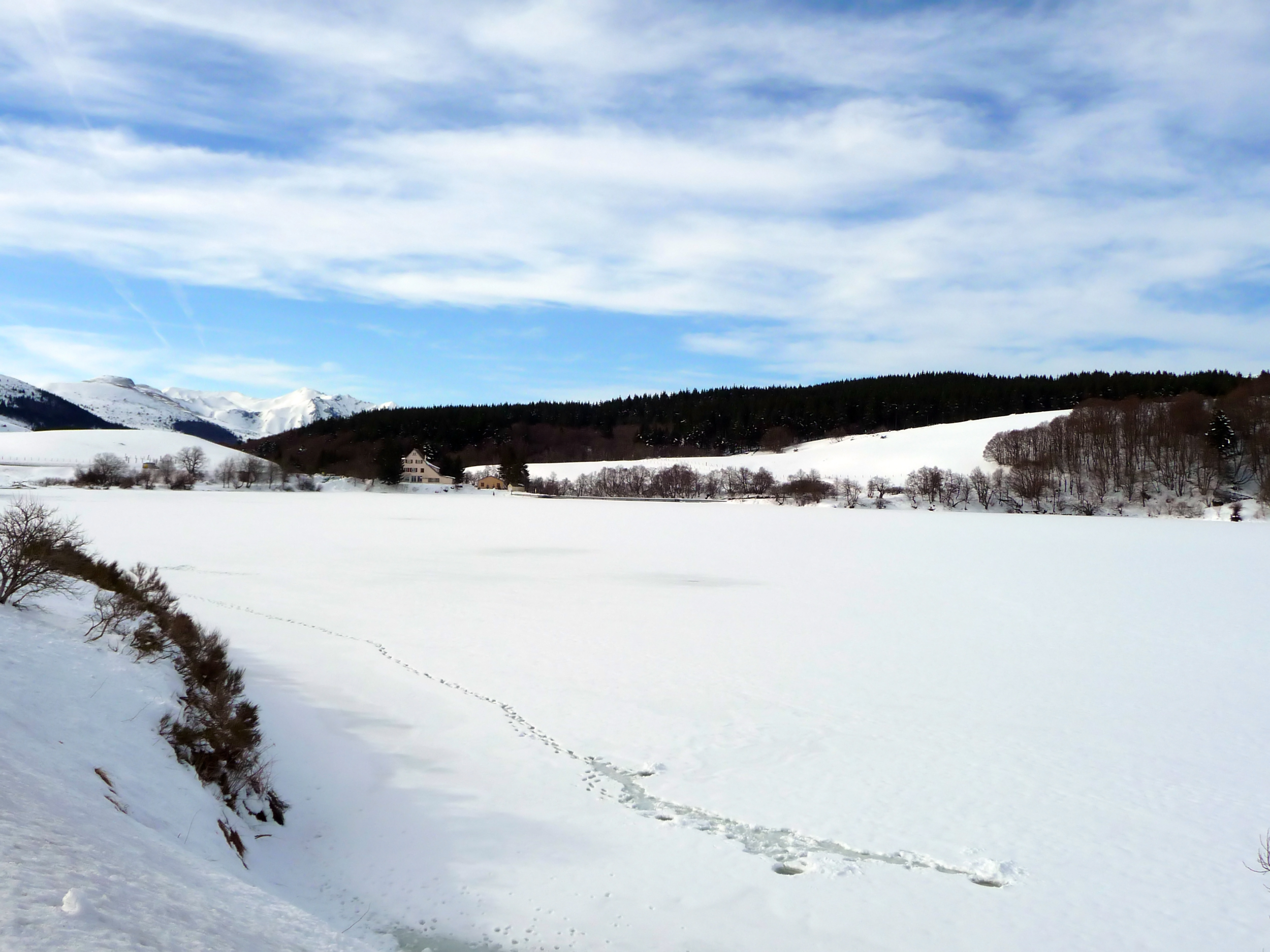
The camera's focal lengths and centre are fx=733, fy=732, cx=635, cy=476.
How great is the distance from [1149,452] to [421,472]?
110 m

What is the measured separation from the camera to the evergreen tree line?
76312 mm

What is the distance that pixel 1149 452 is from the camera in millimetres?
83125

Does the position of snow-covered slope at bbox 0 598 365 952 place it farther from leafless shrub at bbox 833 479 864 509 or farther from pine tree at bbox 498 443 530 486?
pine tree at bbox 498 443 530 486

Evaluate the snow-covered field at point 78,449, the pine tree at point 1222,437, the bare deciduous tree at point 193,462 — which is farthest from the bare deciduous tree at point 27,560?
the snow-covered field at point 78,449

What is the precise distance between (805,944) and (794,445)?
441ft

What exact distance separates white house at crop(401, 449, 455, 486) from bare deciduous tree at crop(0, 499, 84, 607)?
384 ft

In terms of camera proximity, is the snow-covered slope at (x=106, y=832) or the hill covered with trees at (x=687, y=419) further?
the hill covered with trees at (x=687, y=419)

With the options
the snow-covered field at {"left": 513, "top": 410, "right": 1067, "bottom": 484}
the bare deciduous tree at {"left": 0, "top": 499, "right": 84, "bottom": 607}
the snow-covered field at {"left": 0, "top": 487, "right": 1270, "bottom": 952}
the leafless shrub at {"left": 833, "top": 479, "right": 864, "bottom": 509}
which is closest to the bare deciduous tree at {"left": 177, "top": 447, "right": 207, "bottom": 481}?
the snow-covered field at {"left": 513, "top": 410, "right": 1067, "bottom": 484}

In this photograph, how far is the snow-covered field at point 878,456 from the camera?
103 m

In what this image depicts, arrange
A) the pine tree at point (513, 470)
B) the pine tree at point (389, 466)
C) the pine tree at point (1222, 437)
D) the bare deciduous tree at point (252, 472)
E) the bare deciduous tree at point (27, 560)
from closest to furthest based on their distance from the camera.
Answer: the bare deciduous tree at point (27, 560), the pine tree at point (1222, 437), the pine tree at point (389, 466), the bare deciduous tree at point (252, 472), the pine tree at point (513, 470)

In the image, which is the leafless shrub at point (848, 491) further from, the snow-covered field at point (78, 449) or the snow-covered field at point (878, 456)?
the snow-covered field at point (78, 449)

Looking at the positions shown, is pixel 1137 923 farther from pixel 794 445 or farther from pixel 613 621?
pixel 794 445

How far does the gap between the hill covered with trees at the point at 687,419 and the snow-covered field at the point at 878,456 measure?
11112 mm

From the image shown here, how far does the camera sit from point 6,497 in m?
68.2
